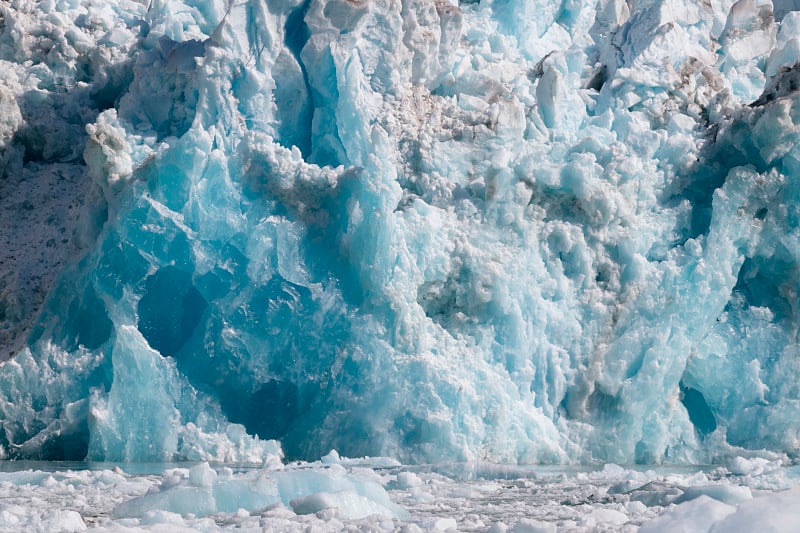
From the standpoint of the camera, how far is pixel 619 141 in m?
12.1

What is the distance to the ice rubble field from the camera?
10.6 metres

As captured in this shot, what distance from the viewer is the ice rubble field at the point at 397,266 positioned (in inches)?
417

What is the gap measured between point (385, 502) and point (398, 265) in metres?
5.14

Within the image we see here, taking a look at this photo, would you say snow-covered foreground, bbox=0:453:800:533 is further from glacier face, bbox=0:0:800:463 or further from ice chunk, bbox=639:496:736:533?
glacier face, bbox=0:0:800:463

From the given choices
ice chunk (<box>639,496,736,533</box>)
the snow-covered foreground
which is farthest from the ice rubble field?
ice chunk (<box>639,496,736,533</box>)

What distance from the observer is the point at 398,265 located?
35.2ft

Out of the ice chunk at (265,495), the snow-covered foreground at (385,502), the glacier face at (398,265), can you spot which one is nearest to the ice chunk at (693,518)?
the snow-covered foreground at (385,502)

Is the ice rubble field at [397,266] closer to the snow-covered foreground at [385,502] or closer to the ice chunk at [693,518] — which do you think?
the snow-covered foreground at [385,502]

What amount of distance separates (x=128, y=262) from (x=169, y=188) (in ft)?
2.84

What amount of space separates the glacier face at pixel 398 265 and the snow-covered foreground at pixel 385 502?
2195 mm

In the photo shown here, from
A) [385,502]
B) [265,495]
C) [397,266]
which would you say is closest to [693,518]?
[385,502]

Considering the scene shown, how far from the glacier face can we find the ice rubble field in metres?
0.03

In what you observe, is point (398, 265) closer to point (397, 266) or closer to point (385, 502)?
point (397, 266)

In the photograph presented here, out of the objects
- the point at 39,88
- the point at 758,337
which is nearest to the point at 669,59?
the point at 758,337
